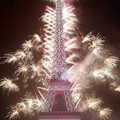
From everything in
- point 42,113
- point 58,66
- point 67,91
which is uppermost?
point 58,66

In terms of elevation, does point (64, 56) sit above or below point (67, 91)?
above

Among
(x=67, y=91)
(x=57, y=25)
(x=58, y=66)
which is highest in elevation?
(x=57, y=25)

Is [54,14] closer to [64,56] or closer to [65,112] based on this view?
[64,56]

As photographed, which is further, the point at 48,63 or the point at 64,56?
the point at 64,56

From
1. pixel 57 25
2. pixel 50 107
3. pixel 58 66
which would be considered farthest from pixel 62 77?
pixel 57 25

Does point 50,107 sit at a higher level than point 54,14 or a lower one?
lower

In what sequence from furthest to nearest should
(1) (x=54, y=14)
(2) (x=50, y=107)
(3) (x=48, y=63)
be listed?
(2) (x=50, y=107)
(1) (x=54, y=14)
(3) (x=48, y=63)

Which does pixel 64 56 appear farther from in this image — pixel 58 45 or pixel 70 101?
pixel 70 101

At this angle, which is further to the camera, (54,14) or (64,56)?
(64,56)

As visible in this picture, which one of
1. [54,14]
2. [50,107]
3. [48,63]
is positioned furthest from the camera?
[50,107]
